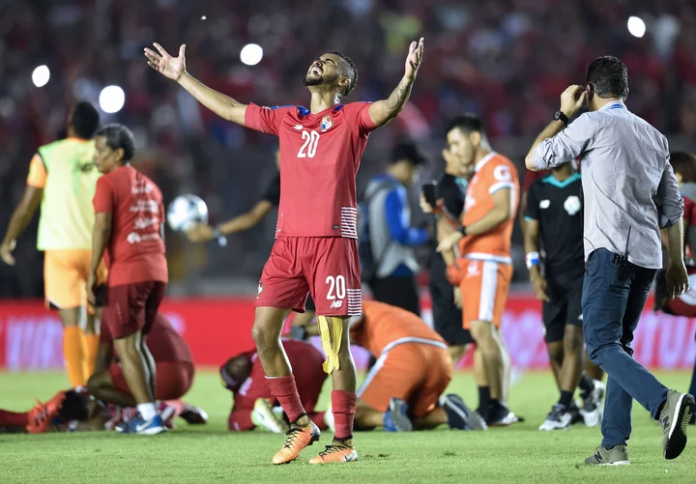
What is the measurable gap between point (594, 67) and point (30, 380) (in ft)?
32.3

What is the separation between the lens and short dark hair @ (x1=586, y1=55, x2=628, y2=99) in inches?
261

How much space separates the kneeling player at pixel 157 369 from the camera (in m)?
9.20

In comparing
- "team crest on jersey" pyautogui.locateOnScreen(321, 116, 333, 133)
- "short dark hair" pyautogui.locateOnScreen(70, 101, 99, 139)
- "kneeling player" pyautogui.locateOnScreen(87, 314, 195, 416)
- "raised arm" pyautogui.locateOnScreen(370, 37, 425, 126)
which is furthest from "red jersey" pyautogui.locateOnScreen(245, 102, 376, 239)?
"short dark hair" pyautogui.locateOnScreen(70, 101, 99, 139)

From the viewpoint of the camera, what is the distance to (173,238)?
17453 millimetres

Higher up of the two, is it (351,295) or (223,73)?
(223,73)

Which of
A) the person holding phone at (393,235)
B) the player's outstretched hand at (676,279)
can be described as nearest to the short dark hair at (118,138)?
the person holding phone at (393,235)

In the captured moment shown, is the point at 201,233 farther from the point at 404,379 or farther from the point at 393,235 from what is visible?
the point at 404,379

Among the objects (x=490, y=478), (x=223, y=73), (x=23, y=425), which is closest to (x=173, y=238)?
(x=223, y=73)

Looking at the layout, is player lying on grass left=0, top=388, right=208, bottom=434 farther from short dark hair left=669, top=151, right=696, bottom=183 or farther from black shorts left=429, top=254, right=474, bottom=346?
short dark hair left=669, top=151, right=696, bottom=183

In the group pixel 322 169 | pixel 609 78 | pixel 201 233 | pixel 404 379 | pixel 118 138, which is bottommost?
pixel 404 379

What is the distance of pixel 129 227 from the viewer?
30.1ft

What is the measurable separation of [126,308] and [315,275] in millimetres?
2546

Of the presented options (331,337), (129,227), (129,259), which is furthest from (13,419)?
(331,337)

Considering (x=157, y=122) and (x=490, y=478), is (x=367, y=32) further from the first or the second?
(x=490, y=478)
